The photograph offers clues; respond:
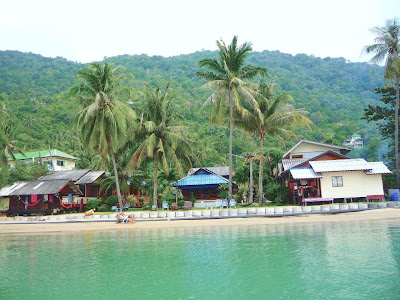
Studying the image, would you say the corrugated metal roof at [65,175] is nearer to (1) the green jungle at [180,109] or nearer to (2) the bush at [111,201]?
(1) the green jungle at [180,109]

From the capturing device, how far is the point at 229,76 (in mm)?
24516

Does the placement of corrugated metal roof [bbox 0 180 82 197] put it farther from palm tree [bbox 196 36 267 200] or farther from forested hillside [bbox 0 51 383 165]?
palm tree [bbox 196 36 267 200]

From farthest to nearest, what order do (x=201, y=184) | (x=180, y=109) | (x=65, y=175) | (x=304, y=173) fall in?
(x=180, y=109), (x=65, y=175), (x=201, y=184), (x=304, y=173)

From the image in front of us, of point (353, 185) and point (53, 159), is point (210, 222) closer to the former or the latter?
point (353, 185)

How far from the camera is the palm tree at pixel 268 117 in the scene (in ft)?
81.1

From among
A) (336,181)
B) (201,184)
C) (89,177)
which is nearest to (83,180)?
(89,177)

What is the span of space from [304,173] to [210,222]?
8665mm

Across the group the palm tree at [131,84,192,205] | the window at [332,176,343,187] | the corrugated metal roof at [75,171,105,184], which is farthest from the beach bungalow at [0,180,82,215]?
the window at [332,176,343,187]

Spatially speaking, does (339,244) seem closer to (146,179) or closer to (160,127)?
(160,127)

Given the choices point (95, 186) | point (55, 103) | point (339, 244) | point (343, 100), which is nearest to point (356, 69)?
point (343, 100)

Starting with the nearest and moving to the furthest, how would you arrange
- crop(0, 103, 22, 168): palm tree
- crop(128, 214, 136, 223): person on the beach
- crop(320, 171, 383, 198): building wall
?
1. crop(0, 103, 22, 168): palm tree
2. crop(128, 214, 136, 223): person on the beach
3. crop(320, 171, 383, 198): building wall

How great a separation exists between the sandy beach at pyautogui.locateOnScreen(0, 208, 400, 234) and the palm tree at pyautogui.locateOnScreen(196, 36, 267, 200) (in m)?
5.39

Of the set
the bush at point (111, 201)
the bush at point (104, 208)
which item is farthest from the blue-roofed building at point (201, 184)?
the bush at point (104, 208)

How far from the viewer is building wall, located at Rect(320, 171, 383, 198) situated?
2377 cm
